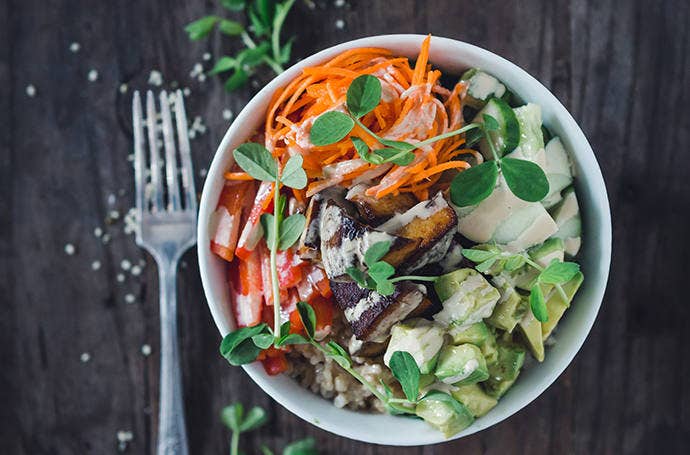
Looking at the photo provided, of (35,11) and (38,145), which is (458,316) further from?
(35,11)

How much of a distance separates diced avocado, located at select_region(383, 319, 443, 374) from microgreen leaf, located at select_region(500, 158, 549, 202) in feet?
0.97

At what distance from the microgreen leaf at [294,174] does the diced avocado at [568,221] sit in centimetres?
51

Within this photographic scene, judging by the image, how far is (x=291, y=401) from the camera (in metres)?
1.59

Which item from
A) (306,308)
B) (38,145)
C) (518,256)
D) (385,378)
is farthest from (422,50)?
(38,145)

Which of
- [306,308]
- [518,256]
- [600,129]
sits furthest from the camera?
[600,129]

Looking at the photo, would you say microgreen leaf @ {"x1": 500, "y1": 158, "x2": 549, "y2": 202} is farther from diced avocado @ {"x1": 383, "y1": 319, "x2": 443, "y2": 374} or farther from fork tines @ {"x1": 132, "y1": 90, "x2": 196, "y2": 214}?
fork tines @ {"x1": 132, "y1": 90, "x2": 196, "y2": 214}

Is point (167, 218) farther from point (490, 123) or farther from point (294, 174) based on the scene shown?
point (490, 123)

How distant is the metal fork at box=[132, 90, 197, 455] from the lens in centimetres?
185

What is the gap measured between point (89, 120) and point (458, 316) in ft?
3.54

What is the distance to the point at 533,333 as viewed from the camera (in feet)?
4.96

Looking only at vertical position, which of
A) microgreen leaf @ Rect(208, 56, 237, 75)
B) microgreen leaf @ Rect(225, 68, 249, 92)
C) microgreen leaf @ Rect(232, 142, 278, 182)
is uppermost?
microgreen leaf @ Rect(208, 56, 237, 75)

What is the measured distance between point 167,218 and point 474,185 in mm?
785

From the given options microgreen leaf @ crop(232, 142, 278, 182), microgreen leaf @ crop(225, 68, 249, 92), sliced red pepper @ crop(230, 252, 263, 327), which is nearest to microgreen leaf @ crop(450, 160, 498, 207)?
microgreen leaf @ crop(232, 142, 278, 182)

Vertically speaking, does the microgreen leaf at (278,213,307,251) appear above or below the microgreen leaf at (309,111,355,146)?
below
